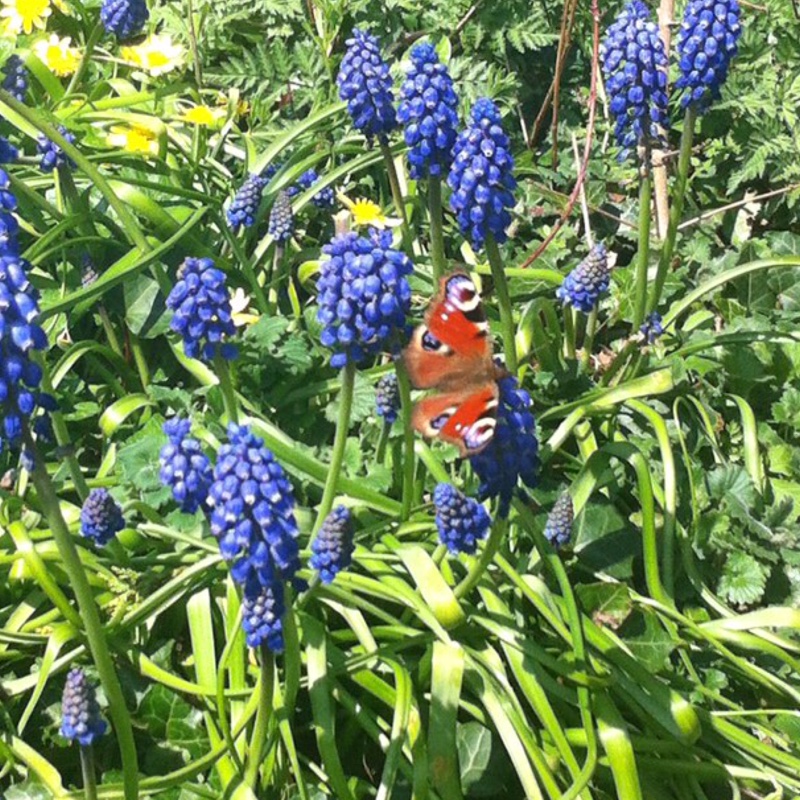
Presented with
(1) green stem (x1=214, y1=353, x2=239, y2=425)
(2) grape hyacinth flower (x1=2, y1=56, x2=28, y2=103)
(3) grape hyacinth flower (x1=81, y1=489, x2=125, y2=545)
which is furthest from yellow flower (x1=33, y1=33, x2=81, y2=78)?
(3) grape hyacinth flower (x1=81, y1=489, x2=125, y2=545)

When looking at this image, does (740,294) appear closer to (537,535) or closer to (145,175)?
(537,535)

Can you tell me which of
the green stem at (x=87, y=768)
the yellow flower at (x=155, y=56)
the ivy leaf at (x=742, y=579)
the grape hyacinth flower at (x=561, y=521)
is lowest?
the ivy leaf at (x=742, y=579)

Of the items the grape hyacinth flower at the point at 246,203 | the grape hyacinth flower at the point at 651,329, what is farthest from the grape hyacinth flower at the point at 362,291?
the grape hyacinth flower at the point at 246,203

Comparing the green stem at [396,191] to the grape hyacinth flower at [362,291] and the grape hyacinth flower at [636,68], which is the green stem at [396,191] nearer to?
the grape hyacinth flower at [636,68]

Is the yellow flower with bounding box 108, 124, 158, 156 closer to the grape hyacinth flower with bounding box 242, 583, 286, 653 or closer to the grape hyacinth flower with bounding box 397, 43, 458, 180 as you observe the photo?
the grape hyacinth flower with bounding box 397, 43, 458, 180

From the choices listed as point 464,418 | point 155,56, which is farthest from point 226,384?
point 155,56

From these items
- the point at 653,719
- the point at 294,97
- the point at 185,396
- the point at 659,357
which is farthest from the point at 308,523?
the point at 294,97

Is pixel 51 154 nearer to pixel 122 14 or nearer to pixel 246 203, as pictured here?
pixel 246 203
